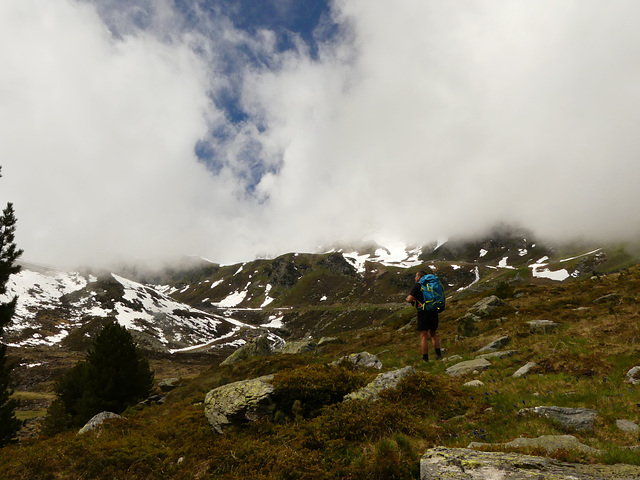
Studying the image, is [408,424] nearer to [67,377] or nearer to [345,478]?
[345,478]

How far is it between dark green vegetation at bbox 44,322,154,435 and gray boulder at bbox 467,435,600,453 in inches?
1090

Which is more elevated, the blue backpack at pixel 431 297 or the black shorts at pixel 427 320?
the blue backpack at pixel 431 297

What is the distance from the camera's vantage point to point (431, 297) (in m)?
12.8

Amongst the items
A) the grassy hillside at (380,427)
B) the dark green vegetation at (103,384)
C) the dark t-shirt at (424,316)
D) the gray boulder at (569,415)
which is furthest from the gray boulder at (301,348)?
the gray boulder at (569,415)

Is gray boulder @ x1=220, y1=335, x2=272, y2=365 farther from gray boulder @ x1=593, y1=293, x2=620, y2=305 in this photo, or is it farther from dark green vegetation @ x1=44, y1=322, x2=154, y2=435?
gray boulder @ x1=593, y1=293, x2=620, y2=305

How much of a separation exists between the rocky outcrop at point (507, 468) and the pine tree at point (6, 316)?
29528 mm

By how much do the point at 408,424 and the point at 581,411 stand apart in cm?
349

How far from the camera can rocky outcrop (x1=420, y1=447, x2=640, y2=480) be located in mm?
3809

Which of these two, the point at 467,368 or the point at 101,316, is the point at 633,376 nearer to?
the point at 467,368

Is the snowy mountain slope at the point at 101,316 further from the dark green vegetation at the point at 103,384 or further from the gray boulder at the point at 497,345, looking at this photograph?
the gray boulder at the point at 497,345

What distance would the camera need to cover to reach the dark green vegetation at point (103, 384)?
23.7m

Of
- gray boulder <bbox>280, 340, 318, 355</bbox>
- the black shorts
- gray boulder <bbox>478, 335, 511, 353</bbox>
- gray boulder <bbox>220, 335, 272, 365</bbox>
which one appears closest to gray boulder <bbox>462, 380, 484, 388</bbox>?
the black shorts

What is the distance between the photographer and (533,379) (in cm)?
907

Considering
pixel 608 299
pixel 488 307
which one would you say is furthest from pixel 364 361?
pixel 608 299
